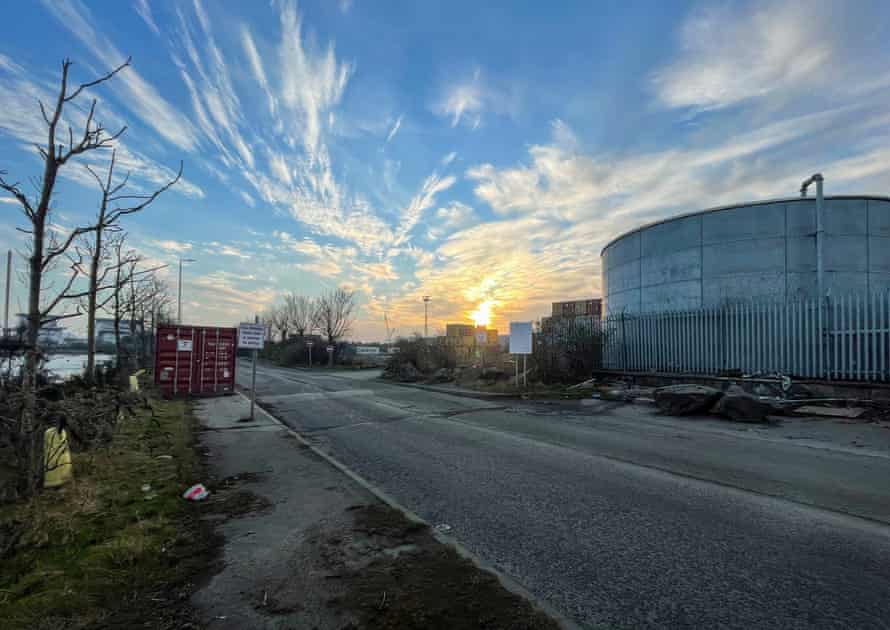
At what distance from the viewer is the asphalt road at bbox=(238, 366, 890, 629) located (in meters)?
3.10

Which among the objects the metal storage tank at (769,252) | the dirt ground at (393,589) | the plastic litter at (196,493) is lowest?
the plastic litter at (196,493)

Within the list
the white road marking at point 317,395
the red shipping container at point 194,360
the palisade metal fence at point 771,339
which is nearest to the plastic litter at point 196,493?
the white road marking at point 317,395

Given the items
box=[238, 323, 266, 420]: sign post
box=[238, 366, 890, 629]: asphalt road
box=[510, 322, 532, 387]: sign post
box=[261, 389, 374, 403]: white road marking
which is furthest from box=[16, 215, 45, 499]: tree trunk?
box=[510, 322, 532, 387]: sign post

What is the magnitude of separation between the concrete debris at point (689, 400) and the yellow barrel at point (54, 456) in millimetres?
13368

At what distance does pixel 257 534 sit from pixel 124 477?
3.07 meters

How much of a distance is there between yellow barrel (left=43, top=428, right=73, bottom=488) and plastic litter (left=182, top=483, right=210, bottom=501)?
4.71ft

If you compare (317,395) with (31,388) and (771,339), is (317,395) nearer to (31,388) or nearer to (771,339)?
(31,388)

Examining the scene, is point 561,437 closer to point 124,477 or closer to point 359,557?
point 359,557

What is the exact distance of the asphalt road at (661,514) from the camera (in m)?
3.10

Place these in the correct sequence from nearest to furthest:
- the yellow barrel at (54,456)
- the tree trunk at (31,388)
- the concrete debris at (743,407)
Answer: the tree trunk at (31,388), the yellow barrel at (54,456), the concrete debris at (743,407)

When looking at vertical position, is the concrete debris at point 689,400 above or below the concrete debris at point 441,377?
above

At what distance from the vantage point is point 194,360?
59.9 feet

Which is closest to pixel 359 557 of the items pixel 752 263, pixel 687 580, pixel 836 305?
pixel 687 580

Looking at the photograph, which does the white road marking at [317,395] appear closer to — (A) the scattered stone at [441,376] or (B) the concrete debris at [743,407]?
(A) the scattered stone at [441,376]
